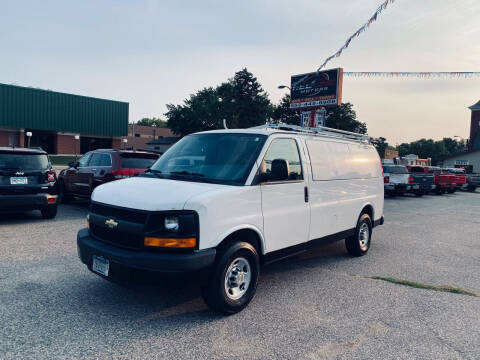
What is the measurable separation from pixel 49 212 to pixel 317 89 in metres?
23.9

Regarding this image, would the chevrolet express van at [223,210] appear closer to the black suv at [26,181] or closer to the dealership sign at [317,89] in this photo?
the black suv at [26,181]

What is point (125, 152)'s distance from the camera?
9.68 meters

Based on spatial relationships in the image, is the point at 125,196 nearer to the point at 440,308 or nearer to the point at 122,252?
the point at 122,252

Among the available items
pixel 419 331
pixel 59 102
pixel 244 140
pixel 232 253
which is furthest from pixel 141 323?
pixel 59 102

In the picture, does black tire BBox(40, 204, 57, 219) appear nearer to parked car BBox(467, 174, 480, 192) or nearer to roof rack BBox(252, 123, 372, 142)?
roof rack BBox(252, 123, 372, 142)

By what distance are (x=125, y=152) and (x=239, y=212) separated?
6.50 meters

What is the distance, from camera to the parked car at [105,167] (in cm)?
947

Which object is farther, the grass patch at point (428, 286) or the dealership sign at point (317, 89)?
A: the dealership sign at point (317, 89)

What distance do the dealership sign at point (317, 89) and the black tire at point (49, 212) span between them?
22.5 meters

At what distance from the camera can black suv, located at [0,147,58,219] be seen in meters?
7.74

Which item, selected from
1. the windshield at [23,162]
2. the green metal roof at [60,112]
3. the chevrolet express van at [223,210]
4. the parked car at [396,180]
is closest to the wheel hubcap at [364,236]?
the chevrolet express van at [223,210]

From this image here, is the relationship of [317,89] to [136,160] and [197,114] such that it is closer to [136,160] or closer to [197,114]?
[136,160]

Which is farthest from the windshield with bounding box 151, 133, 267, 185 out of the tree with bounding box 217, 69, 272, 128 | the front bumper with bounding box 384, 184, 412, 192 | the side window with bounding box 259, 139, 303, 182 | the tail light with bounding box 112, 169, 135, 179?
the tree with bounding box 217, 69, 272, 128

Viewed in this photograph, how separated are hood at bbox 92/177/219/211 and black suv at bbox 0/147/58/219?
4555 millimetres
